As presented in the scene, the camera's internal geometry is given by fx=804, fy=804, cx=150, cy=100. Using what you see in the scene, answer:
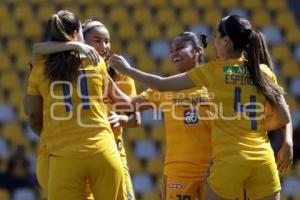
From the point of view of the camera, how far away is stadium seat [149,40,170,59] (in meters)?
11.7

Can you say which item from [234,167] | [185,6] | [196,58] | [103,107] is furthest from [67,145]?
[185,6]

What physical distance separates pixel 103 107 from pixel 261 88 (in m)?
0.95

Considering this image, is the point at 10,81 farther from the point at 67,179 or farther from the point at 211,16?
the point at 67,179

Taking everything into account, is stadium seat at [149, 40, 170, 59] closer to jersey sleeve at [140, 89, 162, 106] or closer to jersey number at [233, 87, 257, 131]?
jersey sleeve at [140, 89, 162, 106]

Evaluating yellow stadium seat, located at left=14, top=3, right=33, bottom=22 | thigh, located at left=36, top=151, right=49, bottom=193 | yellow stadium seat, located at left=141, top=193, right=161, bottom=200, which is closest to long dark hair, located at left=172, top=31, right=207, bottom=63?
thigh, located at left=36, top=151, right=49, bottom=193

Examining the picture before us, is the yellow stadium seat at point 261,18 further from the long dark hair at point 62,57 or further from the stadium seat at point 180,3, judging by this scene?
the long dark hair at point 62,57

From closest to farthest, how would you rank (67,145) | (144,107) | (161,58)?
1. (67,145)
2. (144,107)
3. (161,58)

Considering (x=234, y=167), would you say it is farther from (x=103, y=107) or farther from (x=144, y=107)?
(x=144, y=107)

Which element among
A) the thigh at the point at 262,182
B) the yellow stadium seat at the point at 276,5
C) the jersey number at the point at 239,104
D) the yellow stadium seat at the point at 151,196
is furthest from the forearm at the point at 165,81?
the yellow stadium seat at the point at 276,5

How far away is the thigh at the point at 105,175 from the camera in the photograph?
4.68m

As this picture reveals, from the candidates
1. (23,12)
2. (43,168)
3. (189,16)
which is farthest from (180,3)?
(43,168)

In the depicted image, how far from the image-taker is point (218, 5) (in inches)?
487

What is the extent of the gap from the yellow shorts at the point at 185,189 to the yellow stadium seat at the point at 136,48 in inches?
246

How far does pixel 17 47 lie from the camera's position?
466 inches
